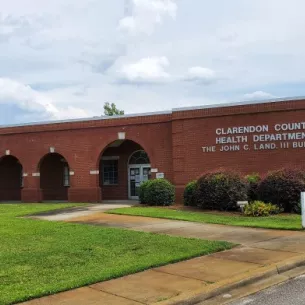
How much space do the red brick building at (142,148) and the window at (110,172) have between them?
6 cm

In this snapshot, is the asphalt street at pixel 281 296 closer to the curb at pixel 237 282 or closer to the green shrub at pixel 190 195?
the curb at pixel 237 282

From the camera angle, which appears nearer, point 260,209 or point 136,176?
point 260,209

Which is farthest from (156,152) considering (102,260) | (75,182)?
(102,260)

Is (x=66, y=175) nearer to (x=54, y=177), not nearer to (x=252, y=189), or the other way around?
(x=54, y=177)

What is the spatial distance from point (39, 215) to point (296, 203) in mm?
9569

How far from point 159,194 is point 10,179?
1419 centimetres

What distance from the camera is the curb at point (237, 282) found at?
240 inches

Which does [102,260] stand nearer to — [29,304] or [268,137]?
[29,304]

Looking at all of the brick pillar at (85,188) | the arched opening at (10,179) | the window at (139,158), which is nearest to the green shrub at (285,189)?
the window at (139,158)

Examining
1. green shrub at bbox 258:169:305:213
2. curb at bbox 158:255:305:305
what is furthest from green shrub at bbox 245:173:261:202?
curb at bbox 158:255:305:305

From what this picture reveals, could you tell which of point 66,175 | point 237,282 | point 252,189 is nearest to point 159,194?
point 252,189

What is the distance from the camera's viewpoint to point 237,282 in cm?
684

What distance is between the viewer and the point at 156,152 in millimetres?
23344

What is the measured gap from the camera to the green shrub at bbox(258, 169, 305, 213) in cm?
1605
